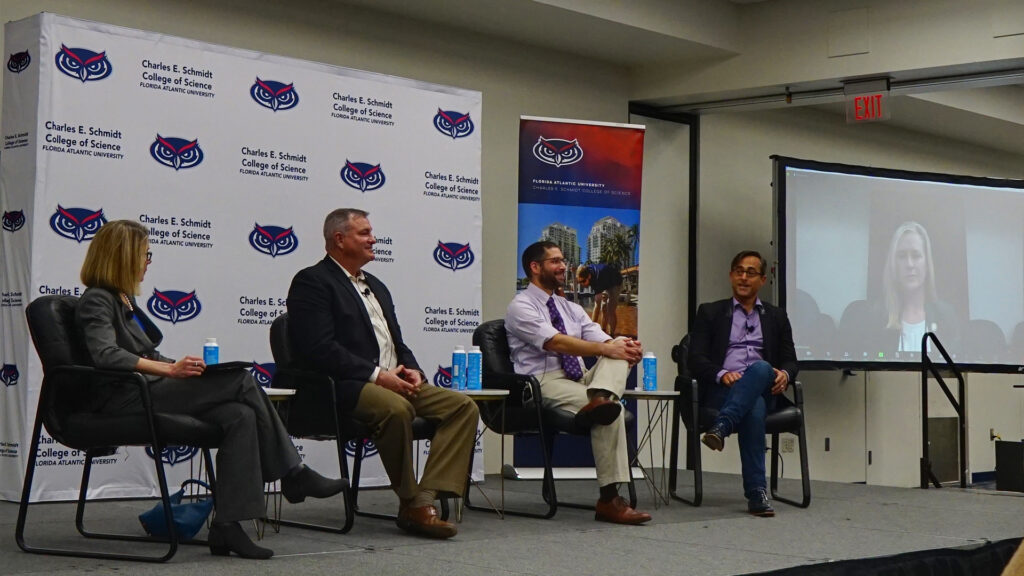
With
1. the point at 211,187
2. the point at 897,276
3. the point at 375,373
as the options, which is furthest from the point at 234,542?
the point at 897,276

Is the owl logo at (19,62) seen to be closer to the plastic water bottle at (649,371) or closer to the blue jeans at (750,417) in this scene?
the plastic water bottle at (649,371)

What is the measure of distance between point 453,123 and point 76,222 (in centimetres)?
212

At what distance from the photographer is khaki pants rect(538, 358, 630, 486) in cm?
444

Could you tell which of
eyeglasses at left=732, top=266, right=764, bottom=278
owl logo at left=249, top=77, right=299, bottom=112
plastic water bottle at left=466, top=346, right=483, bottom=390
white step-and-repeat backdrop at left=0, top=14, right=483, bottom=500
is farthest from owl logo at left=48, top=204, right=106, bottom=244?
eyeglasses at left=732, top=266, right=764, bottom=278

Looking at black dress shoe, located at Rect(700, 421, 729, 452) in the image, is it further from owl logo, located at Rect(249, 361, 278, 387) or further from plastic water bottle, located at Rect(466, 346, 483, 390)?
owl logo, located at Rect(249, 361, 278, 387)

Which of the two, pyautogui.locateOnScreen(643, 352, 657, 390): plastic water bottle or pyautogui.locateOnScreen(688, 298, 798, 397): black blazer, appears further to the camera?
pyautogui.locateOnScreen(688, 298, 798, 397): black blazer

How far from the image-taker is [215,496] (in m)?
3.33

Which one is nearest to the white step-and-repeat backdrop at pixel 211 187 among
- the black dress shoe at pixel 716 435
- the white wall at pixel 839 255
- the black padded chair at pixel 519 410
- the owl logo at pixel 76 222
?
the owl logo at pixel 76 222

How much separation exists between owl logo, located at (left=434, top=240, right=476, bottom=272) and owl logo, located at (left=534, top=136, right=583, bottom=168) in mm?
799

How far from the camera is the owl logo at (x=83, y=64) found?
477 centimetres

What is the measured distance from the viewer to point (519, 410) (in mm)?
4668

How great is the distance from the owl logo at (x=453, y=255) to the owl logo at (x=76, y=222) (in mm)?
1783

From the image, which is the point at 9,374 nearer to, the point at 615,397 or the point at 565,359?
the point at 565,359

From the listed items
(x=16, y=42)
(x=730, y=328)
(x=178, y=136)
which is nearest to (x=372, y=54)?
(x=178, y=136)
